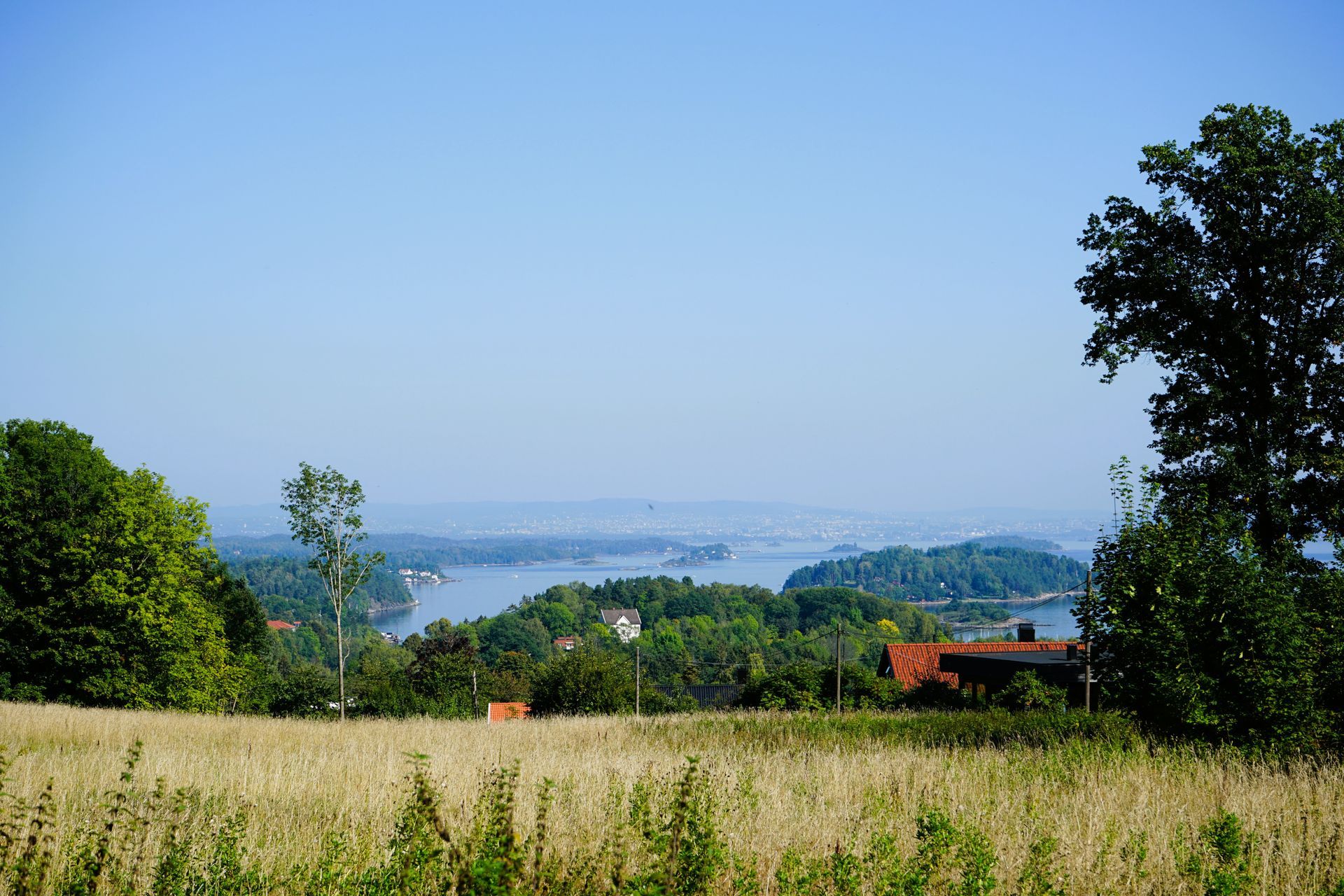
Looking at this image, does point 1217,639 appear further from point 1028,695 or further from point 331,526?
point 331,526

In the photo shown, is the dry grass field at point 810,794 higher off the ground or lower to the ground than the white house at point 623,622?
higher

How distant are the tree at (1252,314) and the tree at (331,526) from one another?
Answer: 22.8 m

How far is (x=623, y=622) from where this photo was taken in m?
142

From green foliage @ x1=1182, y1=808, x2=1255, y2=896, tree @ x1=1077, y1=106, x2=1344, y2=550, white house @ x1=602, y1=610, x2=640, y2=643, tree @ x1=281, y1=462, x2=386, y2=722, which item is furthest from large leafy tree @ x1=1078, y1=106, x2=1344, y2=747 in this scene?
white house @ x1=602, y1=610, x2=640, y2=643

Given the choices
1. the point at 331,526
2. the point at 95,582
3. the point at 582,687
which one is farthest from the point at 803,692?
the point at 95,582

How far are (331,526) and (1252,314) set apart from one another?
83.4 feet

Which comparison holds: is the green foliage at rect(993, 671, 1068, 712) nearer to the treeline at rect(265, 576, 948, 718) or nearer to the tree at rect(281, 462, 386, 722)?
the treeline at rect(265, 576, 948, 718)

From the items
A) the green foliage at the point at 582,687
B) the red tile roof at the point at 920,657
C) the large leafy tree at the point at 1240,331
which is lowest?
the red tile roof at the point at 920,657

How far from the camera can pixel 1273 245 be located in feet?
56.9

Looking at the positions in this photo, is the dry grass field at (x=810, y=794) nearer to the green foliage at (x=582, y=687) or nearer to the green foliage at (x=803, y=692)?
the green foliage at (x=803, y=692)

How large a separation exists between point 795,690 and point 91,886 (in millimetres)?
30848

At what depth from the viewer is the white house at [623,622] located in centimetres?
13425

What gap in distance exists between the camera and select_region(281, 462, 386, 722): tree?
31109mm

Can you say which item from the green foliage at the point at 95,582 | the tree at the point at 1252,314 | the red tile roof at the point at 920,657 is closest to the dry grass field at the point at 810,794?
the tree at the point at 1252,314
